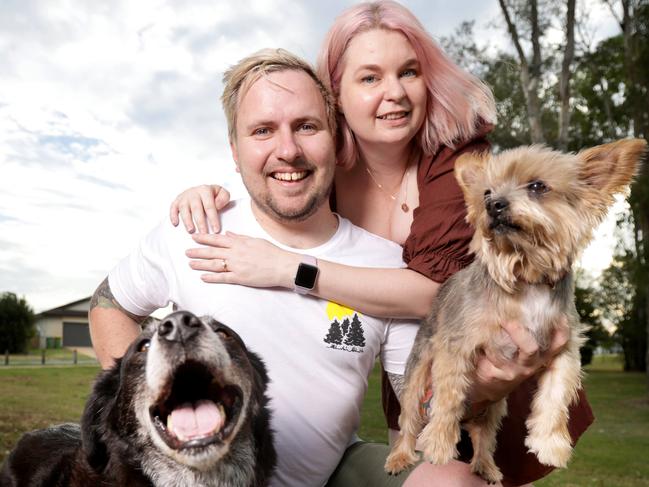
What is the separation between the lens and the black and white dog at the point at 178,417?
244 centimetres

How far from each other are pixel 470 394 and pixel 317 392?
0.73m

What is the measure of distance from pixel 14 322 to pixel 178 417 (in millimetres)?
31090

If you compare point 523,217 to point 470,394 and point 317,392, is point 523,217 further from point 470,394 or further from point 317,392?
point 317,392

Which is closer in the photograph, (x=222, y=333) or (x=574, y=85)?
(x=222, y=333)

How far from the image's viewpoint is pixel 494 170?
2.85 m

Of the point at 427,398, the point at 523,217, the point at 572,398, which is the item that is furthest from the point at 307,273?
the point at 572,398

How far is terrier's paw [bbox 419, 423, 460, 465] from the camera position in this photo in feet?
9.34

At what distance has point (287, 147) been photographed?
3264mm

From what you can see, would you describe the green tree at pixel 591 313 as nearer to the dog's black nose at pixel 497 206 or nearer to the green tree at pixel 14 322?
the green tree at pixel 14 322

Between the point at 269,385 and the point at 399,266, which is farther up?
the point at 399,266

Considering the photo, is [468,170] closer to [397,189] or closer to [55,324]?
[397,189]

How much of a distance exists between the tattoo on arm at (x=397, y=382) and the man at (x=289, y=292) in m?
0.04

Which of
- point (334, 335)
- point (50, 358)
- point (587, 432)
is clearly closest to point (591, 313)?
point (587, 432)

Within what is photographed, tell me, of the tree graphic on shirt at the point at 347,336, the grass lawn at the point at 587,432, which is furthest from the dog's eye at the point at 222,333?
the grass lawn at the point at 587,432
